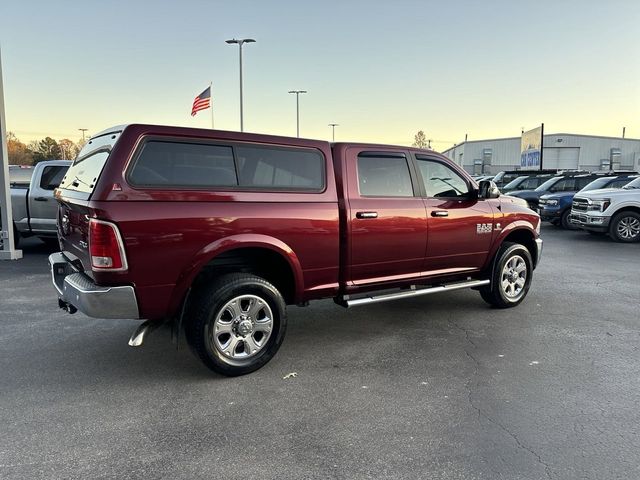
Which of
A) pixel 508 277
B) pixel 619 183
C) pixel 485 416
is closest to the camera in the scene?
pixel 485 416

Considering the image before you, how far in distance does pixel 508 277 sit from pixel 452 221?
128 cm

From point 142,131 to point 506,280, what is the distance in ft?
14.8

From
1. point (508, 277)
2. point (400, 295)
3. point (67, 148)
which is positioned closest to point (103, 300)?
point (400, 295)

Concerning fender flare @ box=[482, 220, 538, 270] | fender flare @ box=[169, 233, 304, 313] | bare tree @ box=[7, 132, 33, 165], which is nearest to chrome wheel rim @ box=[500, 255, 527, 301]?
fender flare @ box=[482, 220, 538, 270]

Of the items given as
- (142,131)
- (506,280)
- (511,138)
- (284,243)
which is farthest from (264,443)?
(511,138)

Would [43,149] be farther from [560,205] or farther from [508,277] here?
[508,277]

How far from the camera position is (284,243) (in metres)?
4.07

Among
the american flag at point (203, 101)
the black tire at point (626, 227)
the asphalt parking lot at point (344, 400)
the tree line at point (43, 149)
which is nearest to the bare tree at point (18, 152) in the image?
the tree line at point (43, 149)

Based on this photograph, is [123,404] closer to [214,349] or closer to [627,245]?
[214,349]

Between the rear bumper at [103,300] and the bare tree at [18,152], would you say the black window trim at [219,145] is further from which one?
the bare tree at [18,152]

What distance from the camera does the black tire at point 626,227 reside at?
1205 centimetres

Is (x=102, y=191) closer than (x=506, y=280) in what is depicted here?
Yes

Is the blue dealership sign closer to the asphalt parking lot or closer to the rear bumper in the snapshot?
the asphalt parking lot

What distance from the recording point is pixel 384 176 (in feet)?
16.1
